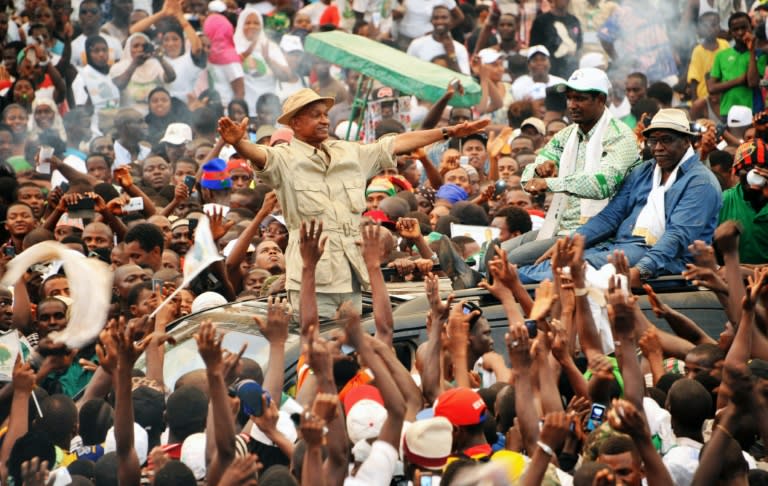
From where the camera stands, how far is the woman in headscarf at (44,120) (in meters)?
18.1

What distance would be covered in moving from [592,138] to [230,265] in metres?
2.93

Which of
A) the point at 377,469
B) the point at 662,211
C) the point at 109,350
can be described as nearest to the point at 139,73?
the point at 662,211

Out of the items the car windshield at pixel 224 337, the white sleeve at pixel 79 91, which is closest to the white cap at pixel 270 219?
the car windshield at pixel 224 337

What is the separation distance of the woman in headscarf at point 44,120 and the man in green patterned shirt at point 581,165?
9.50 metres

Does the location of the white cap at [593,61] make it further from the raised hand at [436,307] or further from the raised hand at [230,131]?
the raised hand at [436,307]

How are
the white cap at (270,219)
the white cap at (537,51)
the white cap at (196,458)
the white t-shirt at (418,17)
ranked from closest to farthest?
the white cap at (196,458) → the white cap at (270,219) → the white cap at (537,51) → the white t-shirt at (418,17)

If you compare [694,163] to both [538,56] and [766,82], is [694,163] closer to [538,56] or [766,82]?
[766,82]

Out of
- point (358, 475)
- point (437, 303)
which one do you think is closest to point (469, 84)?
point (437, 303)

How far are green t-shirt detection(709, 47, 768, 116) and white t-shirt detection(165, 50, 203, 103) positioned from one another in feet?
20.1

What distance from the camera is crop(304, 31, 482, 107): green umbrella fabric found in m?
14.8

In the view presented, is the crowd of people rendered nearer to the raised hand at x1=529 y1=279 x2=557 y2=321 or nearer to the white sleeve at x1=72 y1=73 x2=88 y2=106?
the raised hand at x1=529 y1=279 x2=557 y2=321

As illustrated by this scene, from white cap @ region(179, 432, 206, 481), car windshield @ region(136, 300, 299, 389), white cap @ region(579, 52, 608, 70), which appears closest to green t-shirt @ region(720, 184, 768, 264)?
car windshield @ region(136, 300, 299, 389)

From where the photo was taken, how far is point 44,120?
18188 millimetres

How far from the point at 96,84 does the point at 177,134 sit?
7.05ft
